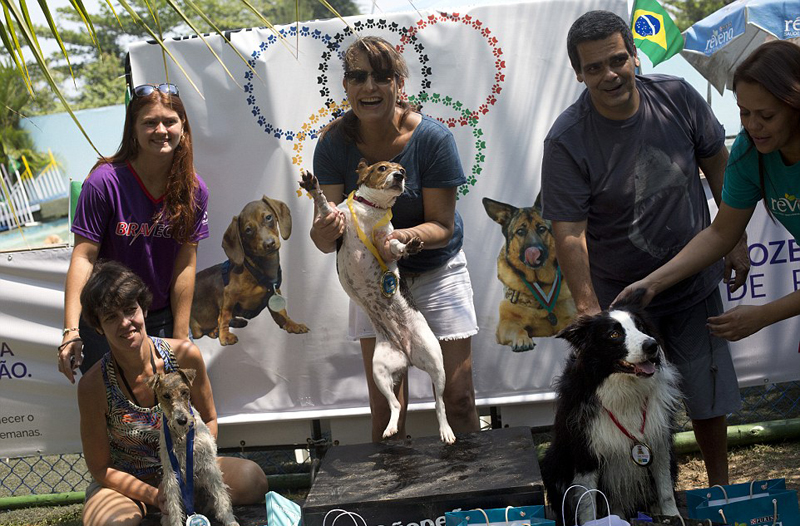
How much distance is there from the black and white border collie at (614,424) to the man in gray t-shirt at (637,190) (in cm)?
35

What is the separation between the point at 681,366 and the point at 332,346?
205cm

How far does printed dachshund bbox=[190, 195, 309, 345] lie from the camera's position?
4547mm

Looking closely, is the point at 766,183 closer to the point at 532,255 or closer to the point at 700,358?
the point at 700,358

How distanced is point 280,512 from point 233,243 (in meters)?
2.00

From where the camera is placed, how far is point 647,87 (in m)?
3.24

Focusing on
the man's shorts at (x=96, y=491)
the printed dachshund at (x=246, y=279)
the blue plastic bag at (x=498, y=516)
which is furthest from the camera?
the printed dachshund at (x=246, y=279)

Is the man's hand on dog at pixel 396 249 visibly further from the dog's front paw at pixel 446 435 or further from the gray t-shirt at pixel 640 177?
the dog's front paw at pixel 446 435

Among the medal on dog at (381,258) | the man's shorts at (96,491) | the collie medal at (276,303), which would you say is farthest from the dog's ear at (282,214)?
the man's shorts at (96,491)

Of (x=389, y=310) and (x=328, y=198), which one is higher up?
(x=328, y=198)

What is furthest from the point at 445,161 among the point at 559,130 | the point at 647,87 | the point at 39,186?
the point at 39,186

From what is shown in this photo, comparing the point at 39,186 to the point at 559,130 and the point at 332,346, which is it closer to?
the point at 332,346

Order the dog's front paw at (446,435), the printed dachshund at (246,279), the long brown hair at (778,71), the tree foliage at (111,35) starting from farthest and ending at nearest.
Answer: the tree foliage at (111,35) < the printed dachshund at (246,279) < the dog's front paw at (446,435) < the long brown hair at (778,71)

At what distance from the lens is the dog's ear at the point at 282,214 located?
4.55m

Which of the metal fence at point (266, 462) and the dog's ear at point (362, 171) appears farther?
the metal fence at point (266, 462)
